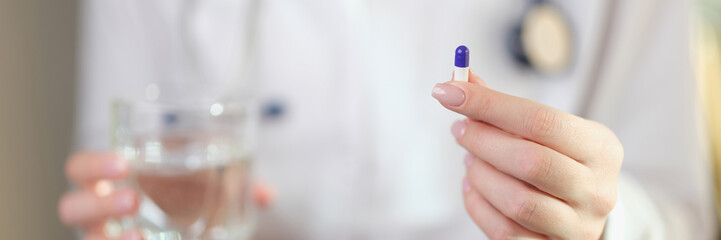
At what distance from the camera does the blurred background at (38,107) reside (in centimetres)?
51

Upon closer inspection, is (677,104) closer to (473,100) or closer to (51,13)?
(473,100)

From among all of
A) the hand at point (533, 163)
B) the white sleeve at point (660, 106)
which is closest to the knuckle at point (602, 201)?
the hand at point (533, 163)

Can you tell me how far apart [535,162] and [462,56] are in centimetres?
5

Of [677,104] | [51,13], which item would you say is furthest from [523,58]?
[51,13]

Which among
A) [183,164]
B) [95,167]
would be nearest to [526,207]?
[183,164]

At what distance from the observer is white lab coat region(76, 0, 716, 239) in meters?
0.43

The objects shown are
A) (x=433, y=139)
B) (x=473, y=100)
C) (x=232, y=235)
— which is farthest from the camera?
(x=433, y=139)

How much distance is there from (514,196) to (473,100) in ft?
0.16

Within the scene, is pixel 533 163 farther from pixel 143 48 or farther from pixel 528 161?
pixel 143 48

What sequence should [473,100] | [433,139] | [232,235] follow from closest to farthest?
[473,100] → [232,235] → [433,139]

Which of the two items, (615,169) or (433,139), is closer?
(615,169)

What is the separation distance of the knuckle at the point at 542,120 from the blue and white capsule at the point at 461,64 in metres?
0.03

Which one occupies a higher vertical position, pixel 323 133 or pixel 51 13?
pixel 51 13

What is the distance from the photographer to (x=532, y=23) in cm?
39
